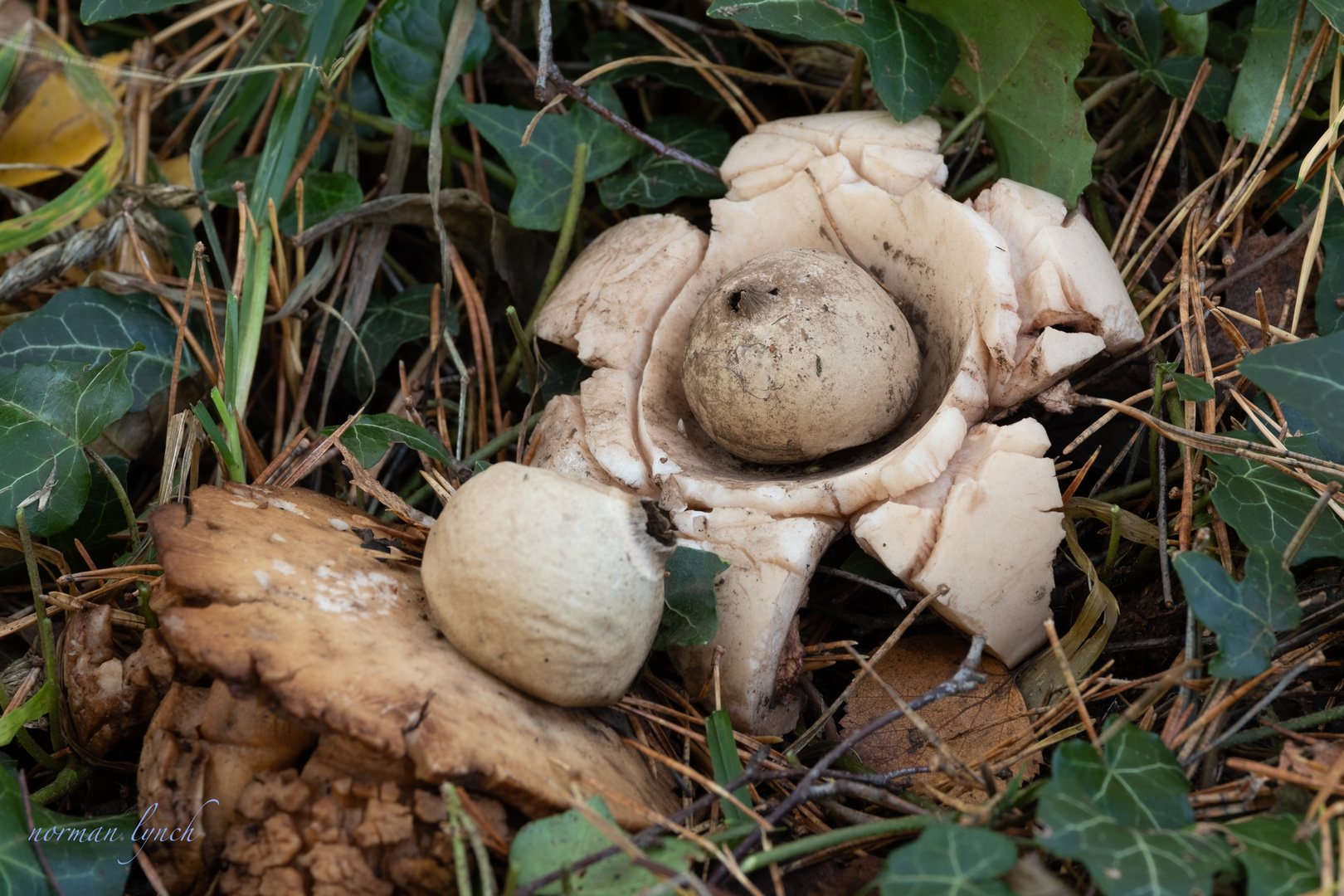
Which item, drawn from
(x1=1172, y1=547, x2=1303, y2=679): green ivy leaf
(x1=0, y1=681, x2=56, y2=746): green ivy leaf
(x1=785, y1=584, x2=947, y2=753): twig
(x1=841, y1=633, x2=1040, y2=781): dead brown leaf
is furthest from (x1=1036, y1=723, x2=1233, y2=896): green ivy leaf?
(x1=0, y1=681, x2=56, y2=746): green ivy leaf

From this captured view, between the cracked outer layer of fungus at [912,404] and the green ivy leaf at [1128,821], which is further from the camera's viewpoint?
the cracked outer layer of fungus at [912,404]

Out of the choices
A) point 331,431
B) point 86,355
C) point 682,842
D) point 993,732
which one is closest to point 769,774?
point 682,842

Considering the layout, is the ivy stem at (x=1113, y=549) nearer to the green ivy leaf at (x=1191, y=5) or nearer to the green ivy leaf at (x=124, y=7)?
the green ivy leaf at (x=1191, y=5)

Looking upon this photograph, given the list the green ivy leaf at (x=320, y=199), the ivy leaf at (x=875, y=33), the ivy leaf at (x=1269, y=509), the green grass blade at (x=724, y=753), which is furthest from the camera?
the green ivy leaf at (x=320, y=199)

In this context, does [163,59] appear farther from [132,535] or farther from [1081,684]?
[1081,684]

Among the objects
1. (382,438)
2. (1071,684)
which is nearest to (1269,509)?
(1071,684)

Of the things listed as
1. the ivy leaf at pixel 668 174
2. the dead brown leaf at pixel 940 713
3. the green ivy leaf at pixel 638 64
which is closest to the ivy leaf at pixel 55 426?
the ivy leaf at pixel 668 174

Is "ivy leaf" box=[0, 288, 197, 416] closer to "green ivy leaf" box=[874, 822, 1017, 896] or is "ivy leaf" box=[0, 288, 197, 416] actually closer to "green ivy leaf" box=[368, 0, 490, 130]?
"green ivy leaf" box=[368, 0, 490, 130]
